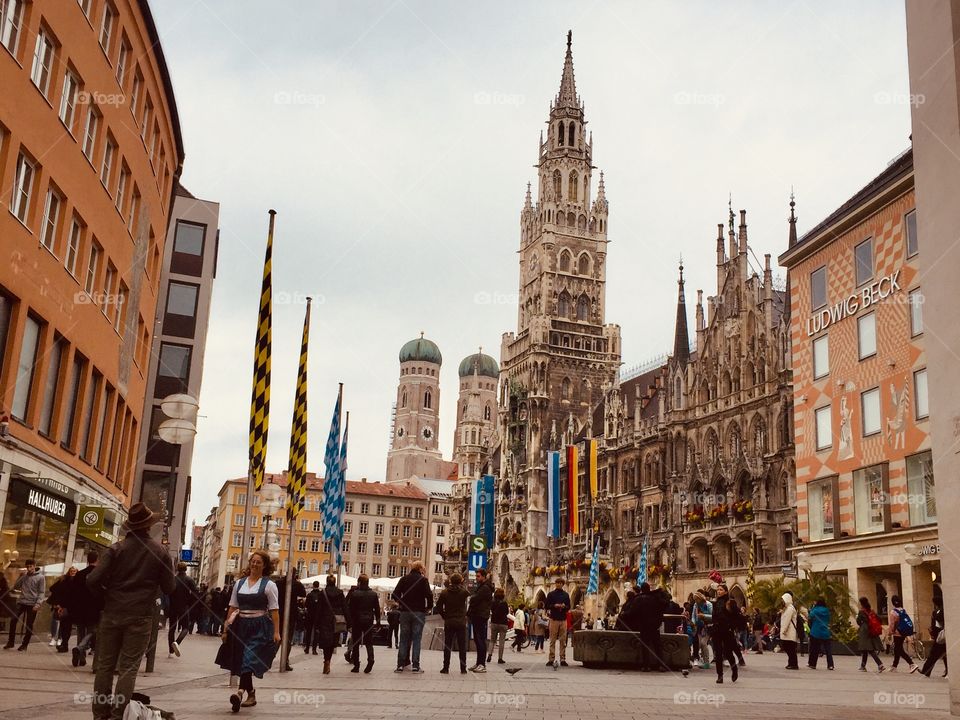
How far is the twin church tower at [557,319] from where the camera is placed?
95.1 m

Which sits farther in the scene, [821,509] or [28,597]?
[821,509]

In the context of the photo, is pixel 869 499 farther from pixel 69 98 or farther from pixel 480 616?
pixel 69 98

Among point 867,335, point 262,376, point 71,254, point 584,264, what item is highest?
point 584,264

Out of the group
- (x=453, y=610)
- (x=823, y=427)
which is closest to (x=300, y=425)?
(x=453, y=610)

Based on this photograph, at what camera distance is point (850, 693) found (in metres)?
16.0

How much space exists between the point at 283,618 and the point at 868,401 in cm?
2302

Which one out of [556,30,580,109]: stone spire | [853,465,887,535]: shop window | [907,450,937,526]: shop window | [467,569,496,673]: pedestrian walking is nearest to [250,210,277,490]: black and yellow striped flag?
[467,569,496,673]: pedestrian walking

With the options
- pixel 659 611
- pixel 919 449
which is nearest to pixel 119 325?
pixel 659 611

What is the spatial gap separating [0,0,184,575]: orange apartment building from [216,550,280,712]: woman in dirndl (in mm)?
8938

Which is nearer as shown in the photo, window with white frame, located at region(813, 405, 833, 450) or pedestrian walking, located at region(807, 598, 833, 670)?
pedestrian walking, located at region(807, 598, 833, 670)

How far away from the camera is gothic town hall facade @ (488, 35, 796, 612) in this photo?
188ft

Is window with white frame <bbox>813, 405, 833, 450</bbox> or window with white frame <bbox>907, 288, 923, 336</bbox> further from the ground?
window with white frame <bbox>907, 288, 923, 336</bbox>

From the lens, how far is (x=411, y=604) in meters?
18.6

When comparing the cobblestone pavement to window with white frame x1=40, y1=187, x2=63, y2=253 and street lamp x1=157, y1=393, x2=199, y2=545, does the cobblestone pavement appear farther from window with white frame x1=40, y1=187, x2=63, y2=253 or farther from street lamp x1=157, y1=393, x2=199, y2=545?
window with white frame x1=40, y1=187, x2=63, y2=253
